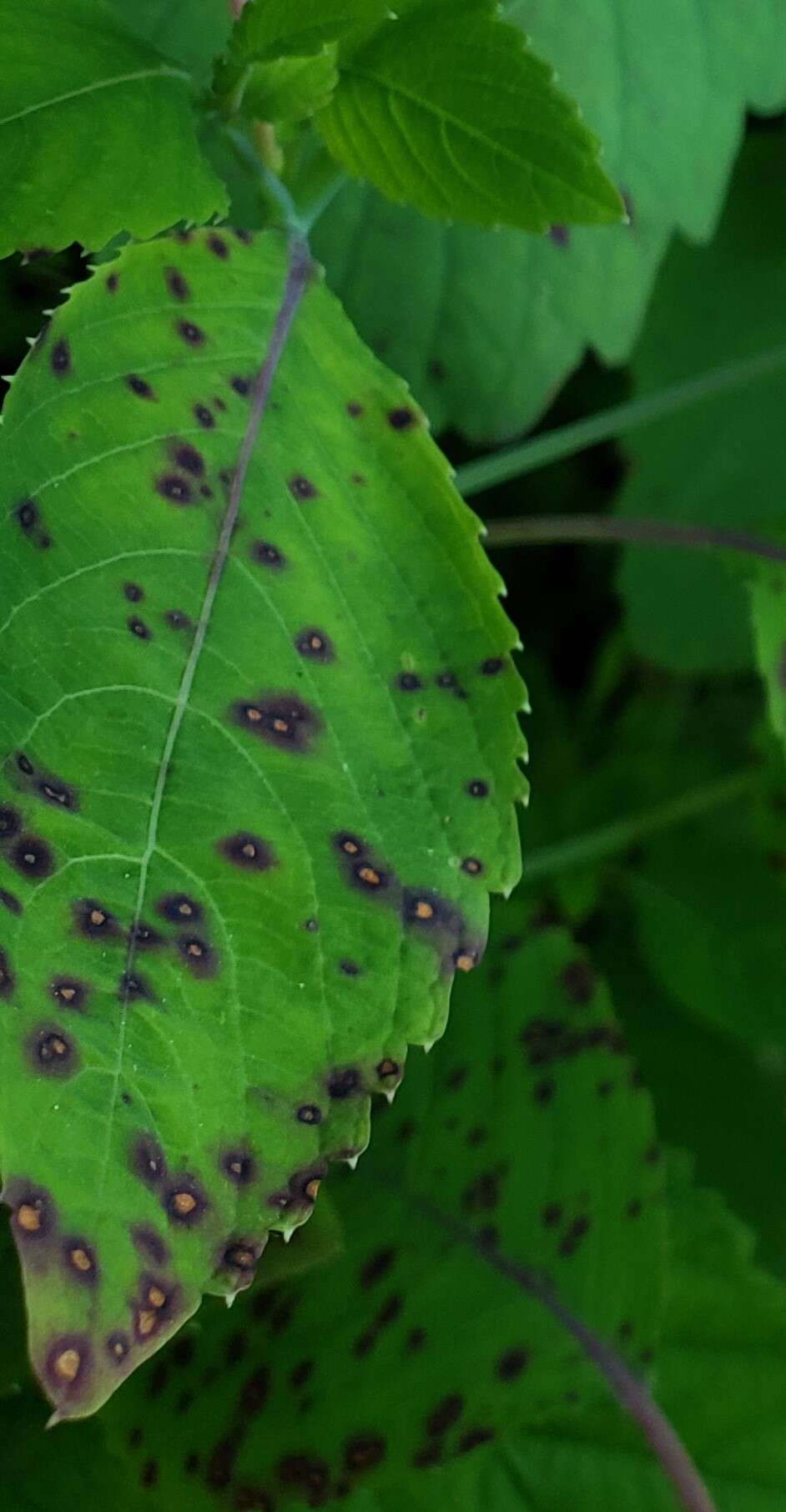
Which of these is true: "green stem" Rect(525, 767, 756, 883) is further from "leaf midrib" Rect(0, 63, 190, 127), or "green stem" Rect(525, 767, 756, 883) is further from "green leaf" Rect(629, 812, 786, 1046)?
"leaf midrib" Rect(0, 63, 190, 127)

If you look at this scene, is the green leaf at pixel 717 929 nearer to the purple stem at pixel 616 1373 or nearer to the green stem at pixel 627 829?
the green stem at pixel 627 829

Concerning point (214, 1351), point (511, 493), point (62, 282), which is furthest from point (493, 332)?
point (214, 1351)

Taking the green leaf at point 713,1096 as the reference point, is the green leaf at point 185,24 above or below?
above

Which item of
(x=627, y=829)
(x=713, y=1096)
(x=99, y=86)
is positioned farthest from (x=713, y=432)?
(x=99, y=86)

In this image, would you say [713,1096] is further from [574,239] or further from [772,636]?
[574,239]

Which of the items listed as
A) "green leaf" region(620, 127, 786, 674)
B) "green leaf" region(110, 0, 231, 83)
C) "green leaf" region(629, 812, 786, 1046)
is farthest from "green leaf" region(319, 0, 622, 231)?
"green leaf" region(629, 812, 786, 1046)

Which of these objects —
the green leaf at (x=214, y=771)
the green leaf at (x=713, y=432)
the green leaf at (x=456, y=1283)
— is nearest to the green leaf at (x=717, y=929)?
the green leaf at (x=713, y=432)
